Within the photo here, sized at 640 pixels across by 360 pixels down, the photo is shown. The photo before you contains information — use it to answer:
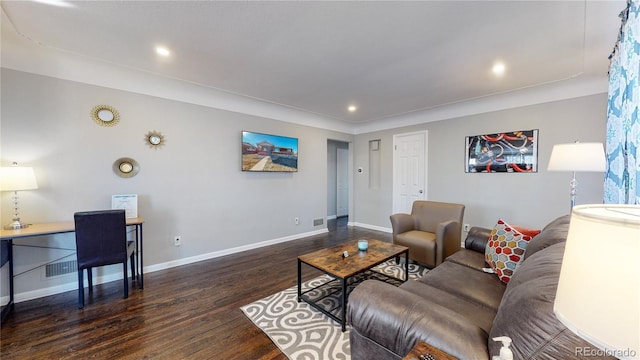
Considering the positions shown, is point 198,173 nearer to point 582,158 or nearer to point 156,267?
point 156,267

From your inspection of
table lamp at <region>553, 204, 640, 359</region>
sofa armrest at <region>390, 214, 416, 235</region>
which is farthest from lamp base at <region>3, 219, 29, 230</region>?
sofa armrest at <region>390, 214, 416, 235</region>

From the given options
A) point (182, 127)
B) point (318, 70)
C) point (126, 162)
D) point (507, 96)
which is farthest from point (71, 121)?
point (507, 96)

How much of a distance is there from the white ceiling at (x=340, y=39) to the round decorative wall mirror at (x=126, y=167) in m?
1.10

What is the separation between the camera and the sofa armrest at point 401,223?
346cm

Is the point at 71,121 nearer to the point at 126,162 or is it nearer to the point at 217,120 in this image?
the point at 126,162

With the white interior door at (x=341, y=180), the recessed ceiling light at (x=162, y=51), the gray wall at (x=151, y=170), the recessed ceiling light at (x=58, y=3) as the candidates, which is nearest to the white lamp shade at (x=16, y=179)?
the gray wall at (x=151, y=170)

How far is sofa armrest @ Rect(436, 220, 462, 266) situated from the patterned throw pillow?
0.88 m

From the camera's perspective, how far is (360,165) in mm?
5852

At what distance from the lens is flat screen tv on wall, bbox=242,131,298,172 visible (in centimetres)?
402

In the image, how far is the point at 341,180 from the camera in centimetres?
705

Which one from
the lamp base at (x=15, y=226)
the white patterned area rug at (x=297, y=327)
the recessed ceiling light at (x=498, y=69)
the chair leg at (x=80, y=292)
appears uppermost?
the recessed ceiling light at (x=498, y=69)

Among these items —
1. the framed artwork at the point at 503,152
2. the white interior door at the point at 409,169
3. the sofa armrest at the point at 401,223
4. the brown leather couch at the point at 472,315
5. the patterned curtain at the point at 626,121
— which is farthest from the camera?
the white interior door at the point at 409,169

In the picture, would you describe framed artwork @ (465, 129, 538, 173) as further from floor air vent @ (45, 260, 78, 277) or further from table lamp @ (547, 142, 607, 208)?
floor air vent @ (45, 260, 78, 277)

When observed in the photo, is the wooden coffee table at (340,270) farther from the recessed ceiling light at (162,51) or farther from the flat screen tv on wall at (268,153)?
the recessed ceiling light at (162,51)
